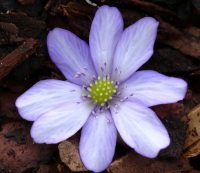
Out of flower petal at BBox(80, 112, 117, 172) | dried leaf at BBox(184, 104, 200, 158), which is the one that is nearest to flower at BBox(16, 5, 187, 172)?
flower petal at BBox(80, 112, 117, 172)

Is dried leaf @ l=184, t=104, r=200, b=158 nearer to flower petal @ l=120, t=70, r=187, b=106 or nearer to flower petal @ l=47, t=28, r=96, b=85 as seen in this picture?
flower petal @ l=120, t=70, r=187, b=106

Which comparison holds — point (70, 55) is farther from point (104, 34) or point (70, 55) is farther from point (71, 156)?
point (71, 156)

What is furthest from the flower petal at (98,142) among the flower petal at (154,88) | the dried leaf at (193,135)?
the dried leaf at (193,135)

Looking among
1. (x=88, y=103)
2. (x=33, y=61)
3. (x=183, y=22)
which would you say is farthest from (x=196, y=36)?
(x=33, y=61)

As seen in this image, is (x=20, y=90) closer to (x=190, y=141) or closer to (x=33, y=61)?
(x=33, y=61)

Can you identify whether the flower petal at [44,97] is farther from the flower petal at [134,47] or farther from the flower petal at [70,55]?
the flower petal at [134,47]
